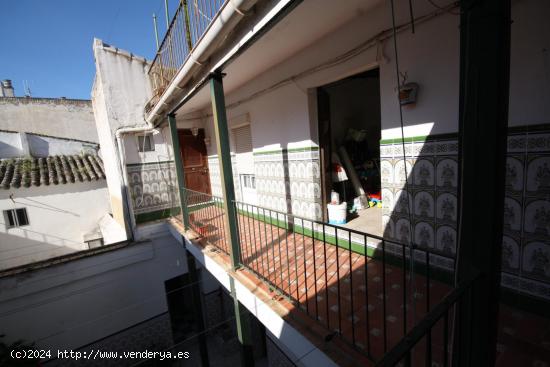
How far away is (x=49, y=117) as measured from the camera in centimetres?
1224

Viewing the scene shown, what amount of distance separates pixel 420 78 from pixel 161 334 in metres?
7.34

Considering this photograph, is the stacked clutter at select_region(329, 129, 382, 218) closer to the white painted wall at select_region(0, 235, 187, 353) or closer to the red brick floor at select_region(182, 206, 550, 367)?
the red brick floor at select_region(182, 206, 550, 367)

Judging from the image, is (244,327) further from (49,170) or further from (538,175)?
(49,170)

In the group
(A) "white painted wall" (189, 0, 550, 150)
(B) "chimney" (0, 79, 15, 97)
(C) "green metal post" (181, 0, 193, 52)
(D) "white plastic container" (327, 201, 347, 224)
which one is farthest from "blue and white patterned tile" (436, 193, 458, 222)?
(B) "chimney" (0, 79, 15, 97)

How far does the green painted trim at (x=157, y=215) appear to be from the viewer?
6.66 metres

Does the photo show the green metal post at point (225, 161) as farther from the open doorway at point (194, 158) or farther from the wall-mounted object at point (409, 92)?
the open doorway at point (194, 158)

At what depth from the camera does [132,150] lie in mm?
6555

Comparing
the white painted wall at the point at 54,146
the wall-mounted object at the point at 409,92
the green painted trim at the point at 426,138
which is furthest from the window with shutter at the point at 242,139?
the white painted wall at the point at 54,146

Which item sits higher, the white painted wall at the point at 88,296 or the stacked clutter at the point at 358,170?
the stacked clutter at the point at 358,170

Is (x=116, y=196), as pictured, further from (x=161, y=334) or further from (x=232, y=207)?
(x=232, y=207)

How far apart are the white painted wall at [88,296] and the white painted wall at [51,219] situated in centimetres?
312

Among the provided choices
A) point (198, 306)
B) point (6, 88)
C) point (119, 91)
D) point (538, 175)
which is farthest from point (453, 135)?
point (6, 88)

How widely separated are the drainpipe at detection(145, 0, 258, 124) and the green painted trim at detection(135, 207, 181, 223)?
3.90 metres

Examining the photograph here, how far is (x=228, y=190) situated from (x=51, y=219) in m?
7.47
